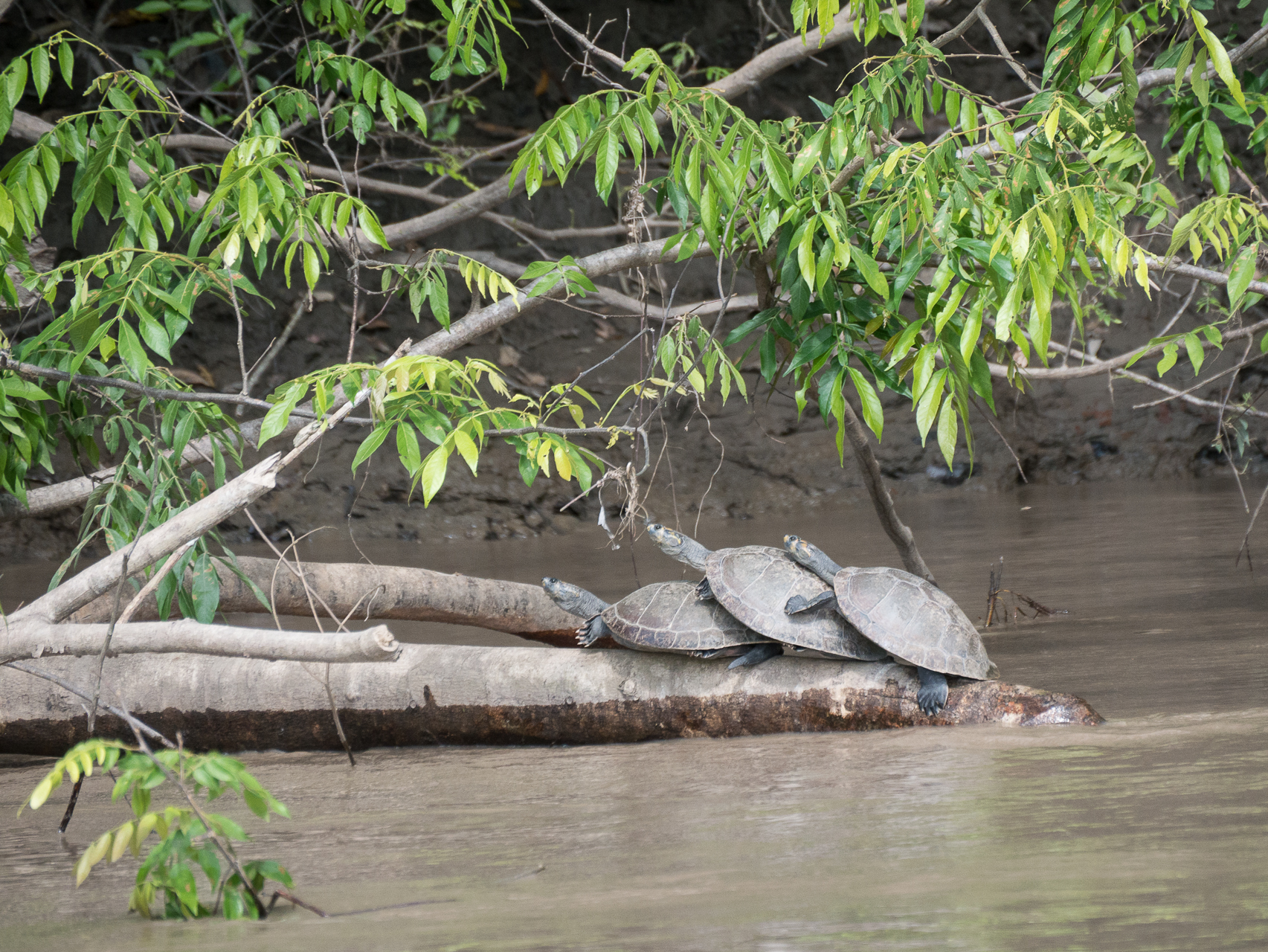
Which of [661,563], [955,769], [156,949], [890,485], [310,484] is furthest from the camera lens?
[890,485]

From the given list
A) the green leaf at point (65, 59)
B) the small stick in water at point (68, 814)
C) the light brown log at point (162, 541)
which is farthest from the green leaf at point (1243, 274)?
the green leaf at point (65, 59)

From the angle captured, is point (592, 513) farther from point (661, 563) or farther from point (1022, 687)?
point (1022, 687)

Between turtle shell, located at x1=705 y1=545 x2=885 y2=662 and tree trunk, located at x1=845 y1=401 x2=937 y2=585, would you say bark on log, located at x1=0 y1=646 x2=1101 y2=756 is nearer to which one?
turtle shell, located at x1=705 y1=545 x2=885 y2=662

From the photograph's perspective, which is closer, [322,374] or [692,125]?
[322,374]

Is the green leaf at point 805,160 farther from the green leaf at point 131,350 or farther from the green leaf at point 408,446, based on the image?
the green leaf at point 131,350

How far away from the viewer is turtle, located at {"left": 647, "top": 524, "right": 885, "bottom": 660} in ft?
10.8

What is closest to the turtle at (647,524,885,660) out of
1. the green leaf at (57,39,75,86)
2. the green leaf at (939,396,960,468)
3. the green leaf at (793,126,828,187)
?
the green leaf at (939,396,960,468)

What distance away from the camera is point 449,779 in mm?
3174

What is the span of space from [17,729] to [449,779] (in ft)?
4.80

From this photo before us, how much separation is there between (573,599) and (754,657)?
752 mm

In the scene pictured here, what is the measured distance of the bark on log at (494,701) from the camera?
3283 mm

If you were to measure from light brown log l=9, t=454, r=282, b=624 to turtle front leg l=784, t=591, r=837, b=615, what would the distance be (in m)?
1.45

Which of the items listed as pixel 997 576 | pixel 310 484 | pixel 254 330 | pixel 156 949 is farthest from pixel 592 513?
pixel 156 949

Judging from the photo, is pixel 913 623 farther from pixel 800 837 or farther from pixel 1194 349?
pixel 1194 349
